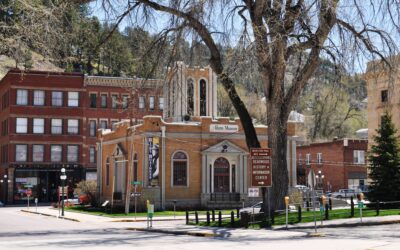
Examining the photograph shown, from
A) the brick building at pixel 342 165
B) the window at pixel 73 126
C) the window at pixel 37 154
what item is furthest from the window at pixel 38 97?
the brick building at pixel 342 165

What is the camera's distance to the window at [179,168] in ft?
166

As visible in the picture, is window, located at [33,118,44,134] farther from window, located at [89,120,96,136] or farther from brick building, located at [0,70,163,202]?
window, located at [89,120,96,136]

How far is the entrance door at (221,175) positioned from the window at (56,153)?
97.3ft

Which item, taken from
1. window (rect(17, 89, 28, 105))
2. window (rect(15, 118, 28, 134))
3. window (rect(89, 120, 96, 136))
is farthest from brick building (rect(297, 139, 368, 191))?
window (rect(17, 89, 28, 105))

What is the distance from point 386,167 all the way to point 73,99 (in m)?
48.2

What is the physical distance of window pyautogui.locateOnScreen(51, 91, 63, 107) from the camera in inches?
2958

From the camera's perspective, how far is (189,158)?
50906 millimetres

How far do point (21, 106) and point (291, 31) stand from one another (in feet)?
181

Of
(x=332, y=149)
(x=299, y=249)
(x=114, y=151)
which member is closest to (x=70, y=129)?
(x=114, y=151)

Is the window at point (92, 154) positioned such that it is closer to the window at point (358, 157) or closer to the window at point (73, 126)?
the window at point (73, 126)

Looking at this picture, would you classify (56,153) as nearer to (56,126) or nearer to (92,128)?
(56,126)

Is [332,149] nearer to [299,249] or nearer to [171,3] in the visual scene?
[171,3]

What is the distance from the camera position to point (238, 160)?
5212 centimetres

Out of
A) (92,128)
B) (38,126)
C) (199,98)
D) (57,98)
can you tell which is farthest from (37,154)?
(199,98)
